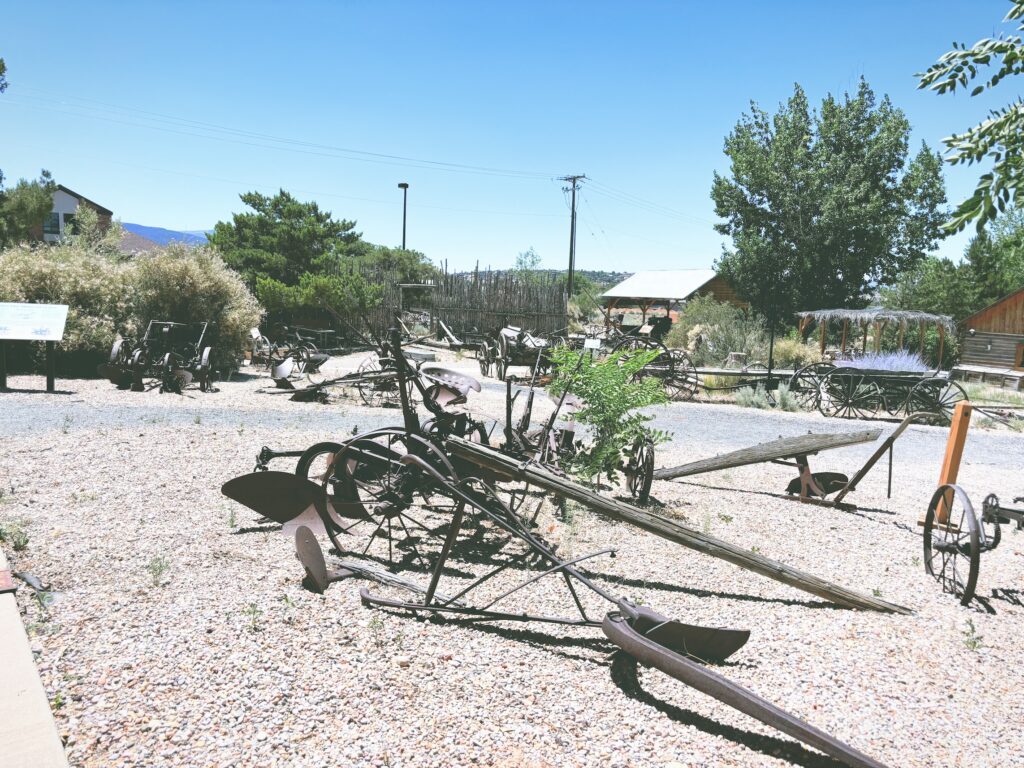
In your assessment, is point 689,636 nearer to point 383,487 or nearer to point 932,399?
point 383,487

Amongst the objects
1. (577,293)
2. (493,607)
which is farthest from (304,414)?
(577,293)

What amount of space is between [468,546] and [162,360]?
937cm

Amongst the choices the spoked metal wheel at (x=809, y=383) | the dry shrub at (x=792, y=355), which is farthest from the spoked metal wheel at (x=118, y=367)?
the dry shrub at (x=792, y=355)

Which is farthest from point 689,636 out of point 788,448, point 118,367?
point 118,367

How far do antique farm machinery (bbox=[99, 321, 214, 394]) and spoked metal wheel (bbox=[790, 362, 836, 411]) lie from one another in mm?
10876

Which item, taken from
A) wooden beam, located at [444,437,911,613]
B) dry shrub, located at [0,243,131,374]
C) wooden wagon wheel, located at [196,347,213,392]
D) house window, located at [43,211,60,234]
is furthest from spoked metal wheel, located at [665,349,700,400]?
house window, located at [43,211,60,234]

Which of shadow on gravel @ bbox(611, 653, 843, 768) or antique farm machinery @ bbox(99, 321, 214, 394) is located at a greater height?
antique farm machinery @ bbox(99, 321, 214, 394)

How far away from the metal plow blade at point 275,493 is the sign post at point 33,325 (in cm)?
777

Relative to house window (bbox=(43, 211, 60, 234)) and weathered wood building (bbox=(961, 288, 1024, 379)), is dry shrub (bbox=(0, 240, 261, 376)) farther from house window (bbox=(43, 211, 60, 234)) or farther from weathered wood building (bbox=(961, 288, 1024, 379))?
house window (bbox=(43, 211, 60, 234))

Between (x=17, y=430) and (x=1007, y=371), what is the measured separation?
2589cm

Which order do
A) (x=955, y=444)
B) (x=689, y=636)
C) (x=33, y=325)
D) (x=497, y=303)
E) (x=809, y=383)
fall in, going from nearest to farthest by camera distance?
→ 1. (x=689, y=636)
2. (x=955, y=444)
3. (x=33, y=325)
4. (x=809, y=383)
5. (x=497, y=303)

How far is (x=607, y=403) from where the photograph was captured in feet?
18.1

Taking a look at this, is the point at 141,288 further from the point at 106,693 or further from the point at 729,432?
the point at 106,693

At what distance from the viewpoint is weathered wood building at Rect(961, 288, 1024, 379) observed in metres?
23.5
